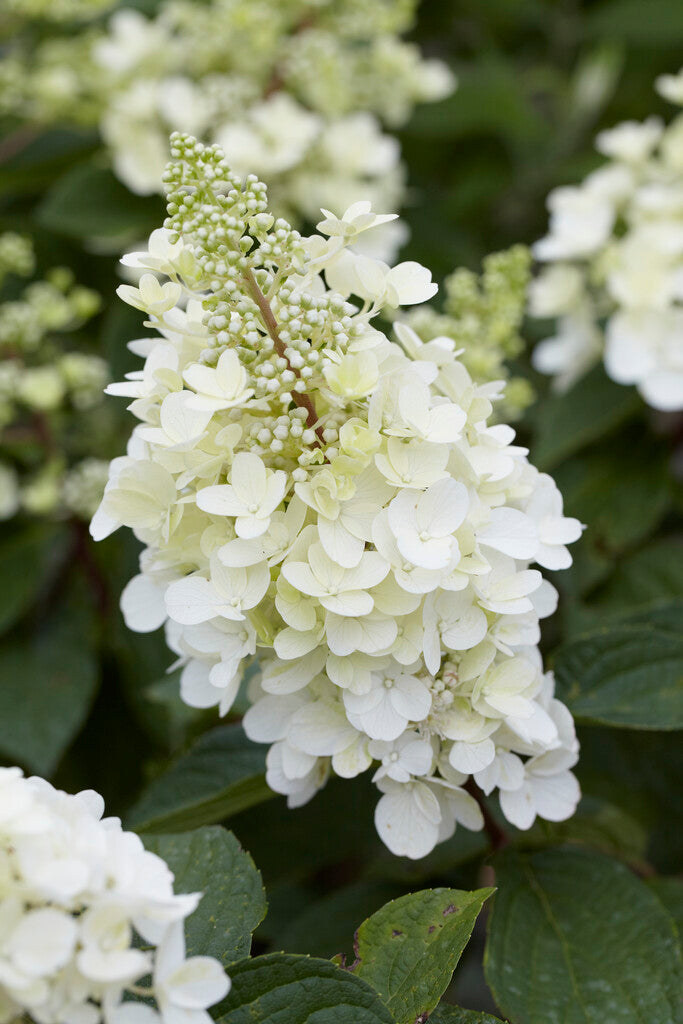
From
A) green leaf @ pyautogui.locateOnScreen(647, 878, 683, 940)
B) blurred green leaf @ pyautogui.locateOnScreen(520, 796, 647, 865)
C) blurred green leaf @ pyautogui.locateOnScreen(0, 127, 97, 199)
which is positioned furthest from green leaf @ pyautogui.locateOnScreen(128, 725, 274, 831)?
blurred green leaf @ pyautogui.locateOnScreen(0, 127, 97, 199)

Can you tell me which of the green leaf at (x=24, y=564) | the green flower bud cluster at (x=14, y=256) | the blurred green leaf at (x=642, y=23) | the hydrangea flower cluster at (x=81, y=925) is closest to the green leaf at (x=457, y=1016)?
the hydrangea flower cluster at (x=81, y=925)

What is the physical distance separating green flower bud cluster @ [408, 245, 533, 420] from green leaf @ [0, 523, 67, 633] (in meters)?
0.65

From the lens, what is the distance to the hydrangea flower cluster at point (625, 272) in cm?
118

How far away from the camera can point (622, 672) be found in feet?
2.83

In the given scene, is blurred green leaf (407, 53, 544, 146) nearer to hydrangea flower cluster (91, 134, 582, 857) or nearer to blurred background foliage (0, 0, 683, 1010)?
blurred background foliage (0, 0, 683, 1010)

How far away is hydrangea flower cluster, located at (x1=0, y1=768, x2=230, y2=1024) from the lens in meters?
0.46

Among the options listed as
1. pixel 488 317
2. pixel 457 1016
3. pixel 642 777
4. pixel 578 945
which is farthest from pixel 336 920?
pixel 488 317

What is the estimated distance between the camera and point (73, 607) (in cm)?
141

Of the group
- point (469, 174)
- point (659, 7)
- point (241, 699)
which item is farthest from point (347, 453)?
point (659, 7)

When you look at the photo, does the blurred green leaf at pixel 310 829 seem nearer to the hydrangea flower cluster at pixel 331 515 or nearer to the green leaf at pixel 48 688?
the green leaf at pixel 48 688

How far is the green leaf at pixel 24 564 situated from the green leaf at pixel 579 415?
2.20ft

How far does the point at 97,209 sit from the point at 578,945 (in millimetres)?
1162

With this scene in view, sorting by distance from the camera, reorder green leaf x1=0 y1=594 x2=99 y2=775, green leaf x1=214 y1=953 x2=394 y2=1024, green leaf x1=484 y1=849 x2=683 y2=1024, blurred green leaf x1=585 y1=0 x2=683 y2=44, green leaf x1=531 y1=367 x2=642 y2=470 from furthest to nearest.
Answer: blurred green leaf x1=585 y1=0 x2=683 y2=44
green leaf x1=531 y1=367 x2=642 y2=470
green leaf x1=0 y1=594 x2=99 y2=775
green leaf x1=484 y1=849 x2=683 y2=1024
green leaf x1=214 y1=953 x2=394 y2=1024

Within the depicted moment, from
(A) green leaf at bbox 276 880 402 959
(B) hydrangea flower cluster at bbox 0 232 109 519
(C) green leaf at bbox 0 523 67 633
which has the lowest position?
(A) green leaf at bbox 276 880 402 959
